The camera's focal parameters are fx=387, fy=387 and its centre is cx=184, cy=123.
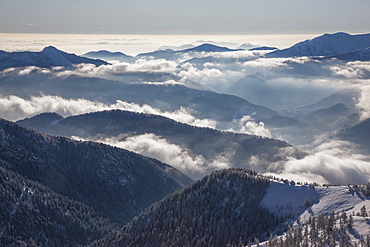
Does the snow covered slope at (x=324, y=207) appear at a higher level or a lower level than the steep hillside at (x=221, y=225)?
higher

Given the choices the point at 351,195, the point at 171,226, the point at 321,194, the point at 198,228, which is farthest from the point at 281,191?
the point at 171,226

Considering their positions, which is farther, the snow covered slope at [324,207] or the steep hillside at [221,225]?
the steep hillside at [221,225]

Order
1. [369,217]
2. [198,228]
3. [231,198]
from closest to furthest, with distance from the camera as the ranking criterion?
[369,217] < [198,228] < [231,198]

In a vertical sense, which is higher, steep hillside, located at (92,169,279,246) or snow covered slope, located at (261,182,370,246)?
snow covered slope, located at (261,182,370,246)

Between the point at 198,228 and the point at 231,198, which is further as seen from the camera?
the point at 231,198

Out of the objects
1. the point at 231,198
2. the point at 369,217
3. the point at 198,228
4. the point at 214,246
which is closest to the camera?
the point at 369,217

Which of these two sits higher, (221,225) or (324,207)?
(324,207)

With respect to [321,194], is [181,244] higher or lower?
lower

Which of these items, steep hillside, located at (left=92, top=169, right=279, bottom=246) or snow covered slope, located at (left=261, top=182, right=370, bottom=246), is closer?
snow covered slope, located at (left=261, top=182, right=370, bottom=246)

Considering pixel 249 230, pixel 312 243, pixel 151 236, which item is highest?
pixel 312 243

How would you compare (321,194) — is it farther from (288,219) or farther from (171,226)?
(171,226)

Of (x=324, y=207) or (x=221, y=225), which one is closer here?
(x=324, y=207)
